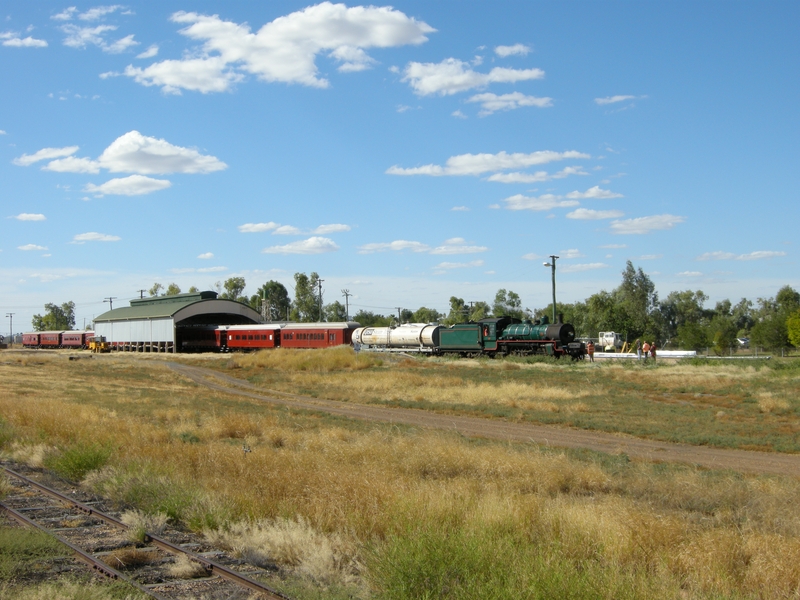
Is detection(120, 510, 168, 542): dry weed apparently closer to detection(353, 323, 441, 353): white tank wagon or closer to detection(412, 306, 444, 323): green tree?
detection(353, 323, 441, 353): white tank wagon

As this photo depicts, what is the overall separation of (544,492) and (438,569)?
5.71m

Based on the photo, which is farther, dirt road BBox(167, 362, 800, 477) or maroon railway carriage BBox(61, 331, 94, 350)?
maroon railway carriage BBox(61, 331, 94, 350)

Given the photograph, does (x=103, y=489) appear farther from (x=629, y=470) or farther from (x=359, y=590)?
(x=629, y=470)

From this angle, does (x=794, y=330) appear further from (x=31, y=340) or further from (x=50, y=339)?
(x=31, y=340)

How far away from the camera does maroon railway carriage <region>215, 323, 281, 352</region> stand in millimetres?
69125

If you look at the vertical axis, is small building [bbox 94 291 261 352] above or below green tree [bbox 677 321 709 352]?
above

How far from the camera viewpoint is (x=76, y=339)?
105250 millimetres

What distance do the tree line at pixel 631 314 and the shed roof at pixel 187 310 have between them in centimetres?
1280

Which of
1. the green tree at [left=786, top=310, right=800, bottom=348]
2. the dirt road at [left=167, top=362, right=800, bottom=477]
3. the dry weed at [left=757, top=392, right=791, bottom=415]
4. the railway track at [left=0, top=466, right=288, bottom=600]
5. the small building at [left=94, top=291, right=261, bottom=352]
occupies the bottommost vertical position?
the dirt road at [left=167, top=362, right=800, bottom=477]

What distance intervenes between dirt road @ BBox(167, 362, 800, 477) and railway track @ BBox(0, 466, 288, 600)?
12.2 m

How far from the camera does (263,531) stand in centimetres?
937

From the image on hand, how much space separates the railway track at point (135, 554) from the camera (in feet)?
24.8

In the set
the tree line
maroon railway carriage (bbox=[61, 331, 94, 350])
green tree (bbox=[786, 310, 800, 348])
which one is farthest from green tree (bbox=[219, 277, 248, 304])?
green tree (bbox=[786, 310, 800, 348])

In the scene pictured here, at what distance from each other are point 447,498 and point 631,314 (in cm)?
10975
